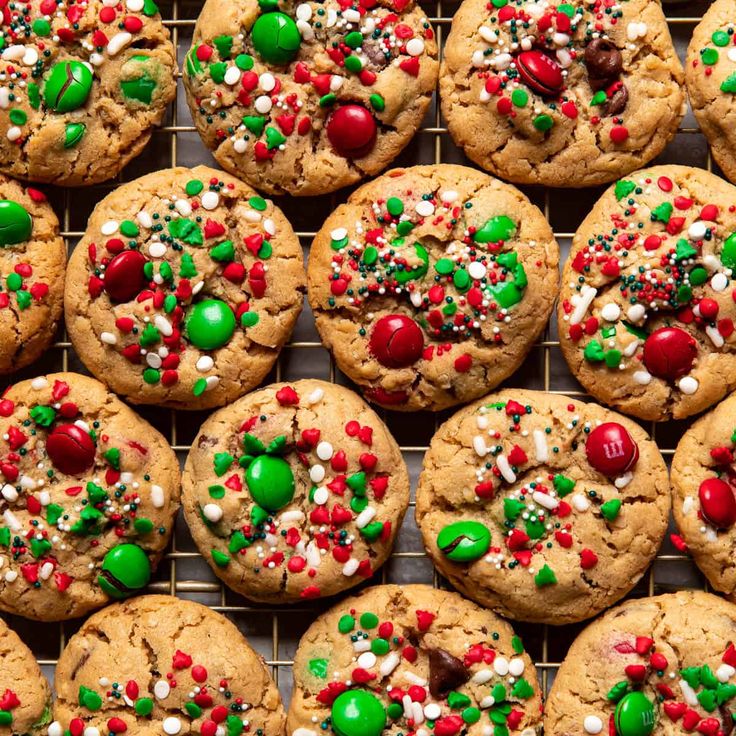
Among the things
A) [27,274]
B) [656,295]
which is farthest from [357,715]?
[27,274]

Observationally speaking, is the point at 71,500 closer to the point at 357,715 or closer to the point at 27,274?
the point at 27,274

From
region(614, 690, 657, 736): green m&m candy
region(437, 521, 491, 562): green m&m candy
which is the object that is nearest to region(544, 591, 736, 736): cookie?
region(614, 690, 657, 736): green m&m candy

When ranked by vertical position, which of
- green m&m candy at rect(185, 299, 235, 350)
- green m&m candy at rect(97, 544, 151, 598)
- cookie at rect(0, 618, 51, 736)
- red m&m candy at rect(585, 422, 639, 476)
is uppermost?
green m&m candy at rect(185, 299, 235, 350)

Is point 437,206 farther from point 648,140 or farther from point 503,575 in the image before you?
point 503,575

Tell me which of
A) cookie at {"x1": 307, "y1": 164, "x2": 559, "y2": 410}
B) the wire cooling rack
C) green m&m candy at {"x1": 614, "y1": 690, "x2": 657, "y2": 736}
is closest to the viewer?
green m&m candy at {"x1": 614, "y1": 690, "x2": 657, "y2": 736}

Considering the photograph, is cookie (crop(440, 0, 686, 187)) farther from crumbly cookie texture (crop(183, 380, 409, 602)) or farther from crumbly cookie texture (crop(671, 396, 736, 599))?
crumbly cookie texture (crop(183, 380, 409, 602))

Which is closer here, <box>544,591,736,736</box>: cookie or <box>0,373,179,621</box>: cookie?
<box>544,591,736,736</box>: cookie
